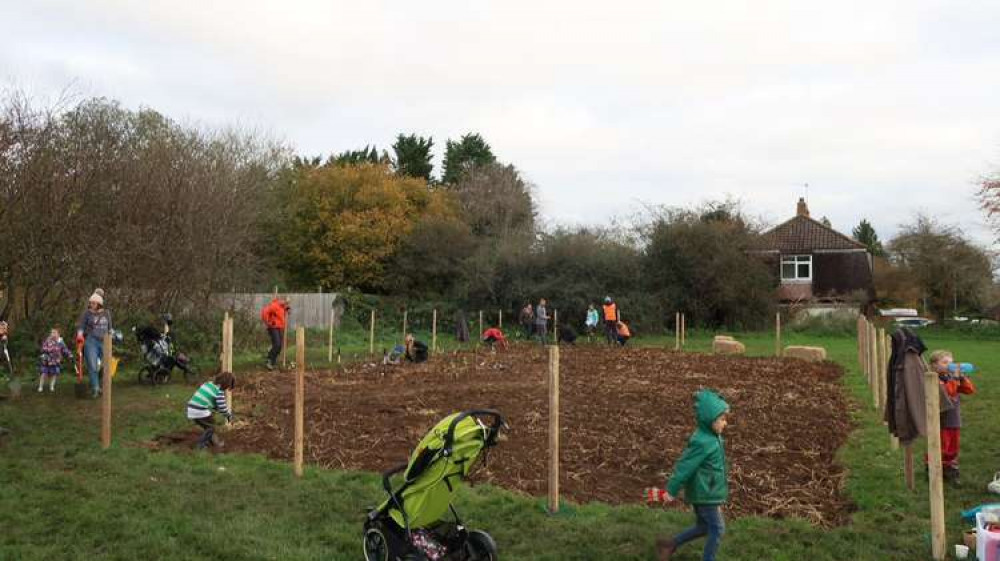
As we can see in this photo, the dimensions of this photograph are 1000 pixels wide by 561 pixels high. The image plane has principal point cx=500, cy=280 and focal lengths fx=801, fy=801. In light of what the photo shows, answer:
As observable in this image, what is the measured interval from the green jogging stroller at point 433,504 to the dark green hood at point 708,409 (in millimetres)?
1494

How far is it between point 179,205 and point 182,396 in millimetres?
7795

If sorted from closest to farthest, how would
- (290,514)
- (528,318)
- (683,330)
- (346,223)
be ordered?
1. (290,514)
2. (528,318)
3. (683,330)
4. (346,223)

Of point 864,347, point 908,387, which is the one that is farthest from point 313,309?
point 908,387

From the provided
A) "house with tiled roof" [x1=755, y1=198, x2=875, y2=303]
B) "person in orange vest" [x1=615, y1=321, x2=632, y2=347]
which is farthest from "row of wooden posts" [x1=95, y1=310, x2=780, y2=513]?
"house with tiled roof" [x1=755, y1=198, x2=875, y2=303]

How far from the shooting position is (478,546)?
5816 millimetres

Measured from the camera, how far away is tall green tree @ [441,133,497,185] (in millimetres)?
58909

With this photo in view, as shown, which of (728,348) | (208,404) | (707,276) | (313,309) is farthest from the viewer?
(707,276)

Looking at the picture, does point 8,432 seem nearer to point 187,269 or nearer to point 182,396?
point 182,396

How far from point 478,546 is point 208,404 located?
215 inches

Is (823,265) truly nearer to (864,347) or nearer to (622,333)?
(622,333)

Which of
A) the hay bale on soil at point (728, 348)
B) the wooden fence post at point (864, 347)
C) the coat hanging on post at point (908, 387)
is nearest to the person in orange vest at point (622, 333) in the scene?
the hay bale on soil at point (728, 348)

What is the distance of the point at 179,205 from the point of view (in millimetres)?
20422

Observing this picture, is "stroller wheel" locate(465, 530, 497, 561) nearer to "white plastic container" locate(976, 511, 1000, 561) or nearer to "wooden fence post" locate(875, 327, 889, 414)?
"white plastic container" locate(976, 511, 1000, 561)

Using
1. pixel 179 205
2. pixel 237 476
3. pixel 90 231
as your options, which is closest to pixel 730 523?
pixel 237 476
